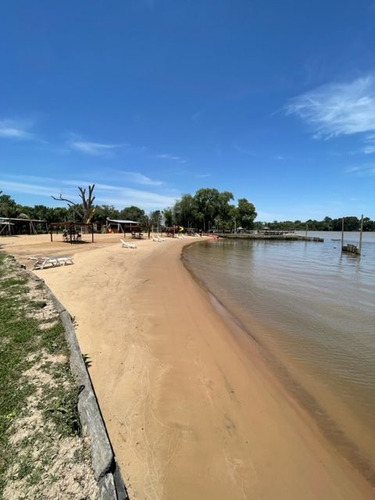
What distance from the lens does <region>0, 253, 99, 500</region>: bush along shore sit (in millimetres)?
2416

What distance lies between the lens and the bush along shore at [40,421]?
2416 mm

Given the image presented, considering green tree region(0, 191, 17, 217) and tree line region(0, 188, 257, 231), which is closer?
green tree region(0, 191, 17, 217)

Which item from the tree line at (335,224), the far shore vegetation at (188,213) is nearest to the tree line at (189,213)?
the far shore vegetation at (188,213)

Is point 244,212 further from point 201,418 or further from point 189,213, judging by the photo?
point 201,418

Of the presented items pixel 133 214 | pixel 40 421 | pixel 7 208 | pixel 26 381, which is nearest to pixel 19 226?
pixel 7 208

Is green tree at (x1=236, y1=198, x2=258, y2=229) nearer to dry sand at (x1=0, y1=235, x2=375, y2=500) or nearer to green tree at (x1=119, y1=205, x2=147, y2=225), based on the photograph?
green tree at (x1=119, y1=205, x2=147, y2=225)

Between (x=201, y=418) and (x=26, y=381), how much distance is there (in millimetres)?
2403

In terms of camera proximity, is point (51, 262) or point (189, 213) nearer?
point (51, 262)

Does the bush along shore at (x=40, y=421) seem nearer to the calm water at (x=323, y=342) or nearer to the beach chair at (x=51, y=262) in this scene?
the calm water at (x=323, y=342)

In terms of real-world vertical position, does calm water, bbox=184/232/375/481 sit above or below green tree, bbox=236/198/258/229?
below

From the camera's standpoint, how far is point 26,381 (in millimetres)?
3857

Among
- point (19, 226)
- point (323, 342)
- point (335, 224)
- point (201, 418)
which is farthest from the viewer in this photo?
point (335, 224)

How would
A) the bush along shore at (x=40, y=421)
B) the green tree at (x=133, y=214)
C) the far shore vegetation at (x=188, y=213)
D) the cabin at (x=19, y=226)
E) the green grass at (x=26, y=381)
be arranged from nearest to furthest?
1. the bush along shore at (x=40, y=421)
2. the green grass at (x=26, y=381)
3. the cabin at (x=19, y=226)
4. the far shore vegetation at (x=188, y=213)
5. the green tree at (x=133, y=214)

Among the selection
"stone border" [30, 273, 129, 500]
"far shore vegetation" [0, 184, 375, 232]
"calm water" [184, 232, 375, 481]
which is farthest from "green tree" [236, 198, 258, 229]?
"stone border" [30, 273, 129, 500]
